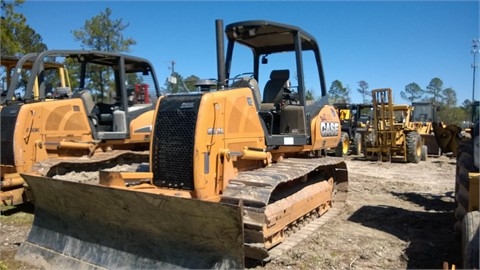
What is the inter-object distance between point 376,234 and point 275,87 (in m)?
2.76

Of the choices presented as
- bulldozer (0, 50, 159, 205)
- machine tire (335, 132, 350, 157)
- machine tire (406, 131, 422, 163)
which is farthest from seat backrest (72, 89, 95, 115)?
machine tire (406, 131, 422, 163)

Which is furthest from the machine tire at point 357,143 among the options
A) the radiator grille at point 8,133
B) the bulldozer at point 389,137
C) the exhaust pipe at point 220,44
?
A: the radiator grille at point 8,133

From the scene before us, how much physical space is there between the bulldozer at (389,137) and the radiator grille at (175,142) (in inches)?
466

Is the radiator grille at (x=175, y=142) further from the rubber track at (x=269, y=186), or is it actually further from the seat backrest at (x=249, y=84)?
the seat backrest at (x=249, y=84)

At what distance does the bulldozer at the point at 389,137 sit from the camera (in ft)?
50.7

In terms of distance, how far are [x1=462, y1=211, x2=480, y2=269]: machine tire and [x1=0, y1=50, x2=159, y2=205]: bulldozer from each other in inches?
230

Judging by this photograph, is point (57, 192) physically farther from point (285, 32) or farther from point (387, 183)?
point (387, 183)

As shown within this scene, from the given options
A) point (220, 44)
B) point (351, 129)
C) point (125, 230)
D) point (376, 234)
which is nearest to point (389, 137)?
point (351, 129)

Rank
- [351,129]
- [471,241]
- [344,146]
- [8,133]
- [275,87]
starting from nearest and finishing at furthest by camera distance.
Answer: [471,241]
[275,87]
[8,133]
[344,146]
[351,129]

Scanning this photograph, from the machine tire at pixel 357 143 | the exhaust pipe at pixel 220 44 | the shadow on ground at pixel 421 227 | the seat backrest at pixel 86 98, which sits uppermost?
the exhaust pipe at pixel 220 44

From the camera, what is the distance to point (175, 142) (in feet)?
16.6

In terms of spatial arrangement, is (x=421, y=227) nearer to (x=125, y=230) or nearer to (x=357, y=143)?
(x=125, y=230)

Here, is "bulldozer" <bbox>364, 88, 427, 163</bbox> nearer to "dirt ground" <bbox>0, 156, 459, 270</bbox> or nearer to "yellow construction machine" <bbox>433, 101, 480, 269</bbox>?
"dirt ground" <bbox>0, 156, 459, 270</bbox>

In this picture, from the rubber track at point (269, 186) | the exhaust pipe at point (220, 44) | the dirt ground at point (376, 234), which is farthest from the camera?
the exhaust pipe at point (220, 44)
